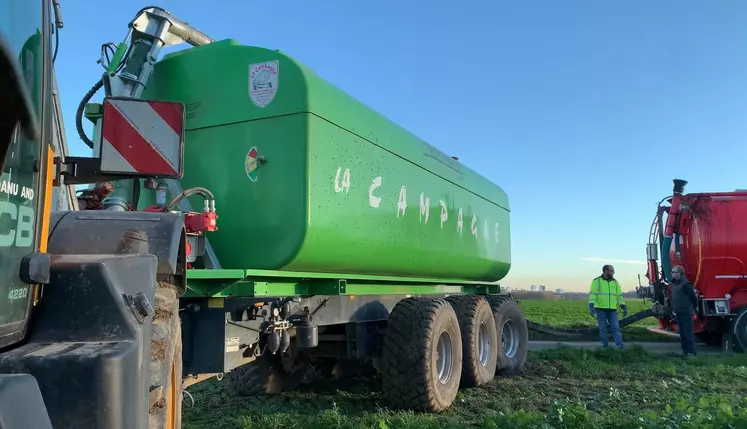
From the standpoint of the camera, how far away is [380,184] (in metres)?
5.96

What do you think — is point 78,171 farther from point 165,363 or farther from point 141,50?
point 141,50

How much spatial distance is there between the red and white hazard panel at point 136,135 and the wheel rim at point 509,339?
7585 millimetres

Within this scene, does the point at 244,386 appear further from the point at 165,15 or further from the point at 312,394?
the point at 165,15

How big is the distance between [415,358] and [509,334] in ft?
13.1

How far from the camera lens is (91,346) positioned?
73.2 inches

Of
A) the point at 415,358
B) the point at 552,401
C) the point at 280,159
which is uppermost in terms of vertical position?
the point at 280,159

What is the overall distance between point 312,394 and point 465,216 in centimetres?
321

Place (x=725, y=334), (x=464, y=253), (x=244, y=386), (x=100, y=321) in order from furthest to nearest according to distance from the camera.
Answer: (x=725, y=334) → (x=464, y=253) → (x=244, y=386) → (x=100, y=321)

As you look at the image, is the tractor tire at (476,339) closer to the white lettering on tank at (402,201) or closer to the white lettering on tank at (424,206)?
the white lettering on tank at (424,206)

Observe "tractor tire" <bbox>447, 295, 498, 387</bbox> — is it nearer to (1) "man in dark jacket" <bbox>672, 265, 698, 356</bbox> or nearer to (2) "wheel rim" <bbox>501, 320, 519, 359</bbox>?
(2) "wheel rim" <bbox>501, 320, 519, 359</bbox>

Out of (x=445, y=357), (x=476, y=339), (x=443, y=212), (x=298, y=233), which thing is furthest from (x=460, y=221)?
(x=298, y=233)

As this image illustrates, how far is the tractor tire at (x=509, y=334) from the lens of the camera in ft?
29.1

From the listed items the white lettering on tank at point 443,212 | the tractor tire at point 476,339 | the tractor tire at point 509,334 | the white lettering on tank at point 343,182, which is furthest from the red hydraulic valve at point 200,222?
the tractor tire at point 509,334

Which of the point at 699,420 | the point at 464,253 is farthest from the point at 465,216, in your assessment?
the point at 699,420
